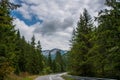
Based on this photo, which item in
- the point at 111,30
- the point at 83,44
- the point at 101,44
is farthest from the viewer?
the point at 83,44

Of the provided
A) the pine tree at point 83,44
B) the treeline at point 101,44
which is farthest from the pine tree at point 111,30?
the pine tree at point 83,44

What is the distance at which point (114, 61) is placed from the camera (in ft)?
90.3

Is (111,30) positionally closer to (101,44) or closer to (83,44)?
(101,44)

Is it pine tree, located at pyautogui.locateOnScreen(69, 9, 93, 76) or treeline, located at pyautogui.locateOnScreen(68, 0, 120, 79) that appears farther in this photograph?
pine tree, located at pyautogui.locateOnScreen(69, 9, 93, 76)

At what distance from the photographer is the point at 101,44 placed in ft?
99.0

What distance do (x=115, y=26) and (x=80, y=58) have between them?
48.4ft

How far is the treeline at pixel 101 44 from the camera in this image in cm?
2673

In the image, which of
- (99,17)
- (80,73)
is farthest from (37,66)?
(99,17)

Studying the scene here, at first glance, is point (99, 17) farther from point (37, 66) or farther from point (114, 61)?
point (37, 66)

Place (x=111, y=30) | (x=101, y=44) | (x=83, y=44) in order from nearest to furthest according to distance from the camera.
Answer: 1. (x=111, y=30)
2. (x=101, y=44)
3. (x=83, y=44)

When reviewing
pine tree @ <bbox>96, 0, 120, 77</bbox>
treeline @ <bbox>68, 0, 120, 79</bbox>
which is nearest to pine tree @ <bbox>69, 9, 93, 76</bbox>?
treeline @ <bbox>68, 0, 120, 79</bbox>

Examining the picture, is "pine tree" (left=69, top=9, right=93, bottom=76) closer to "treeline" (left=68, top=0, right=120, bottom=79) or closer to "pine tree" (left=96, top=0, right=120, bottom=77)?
"treeline" (left=68, top=0, right=120, bottom=79)

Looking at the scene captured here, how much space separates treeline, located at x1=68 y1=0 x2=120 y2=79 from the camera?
87.7 ft

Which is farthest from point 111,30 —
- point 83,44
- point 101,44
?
point 83,44
